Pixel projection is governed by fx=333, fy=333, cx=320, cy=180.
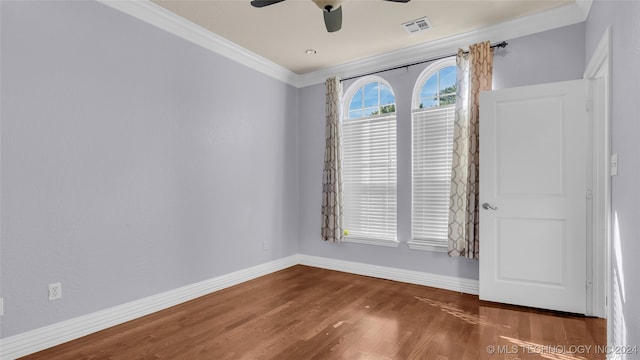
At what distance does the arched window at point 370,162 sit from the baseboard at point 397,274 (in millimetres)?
335

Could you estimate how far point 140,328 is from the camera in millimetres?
2746

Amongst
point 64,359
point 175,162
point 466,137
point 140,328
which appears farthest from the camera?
point 466,137

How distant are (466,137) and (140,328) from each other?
3565mm

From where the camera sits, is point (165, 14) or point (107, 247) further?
point (165, 14)

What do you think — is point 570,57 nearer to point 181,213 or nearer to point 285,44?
point 285,44

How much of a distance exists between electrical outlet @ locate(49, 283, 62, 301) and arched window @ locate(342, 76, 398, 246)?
310 centimetres

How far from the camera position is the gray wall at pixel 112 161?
2.33 metres

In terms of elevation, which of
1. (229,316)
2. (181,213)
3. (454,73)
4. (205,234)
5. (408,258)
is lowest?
(229,316)

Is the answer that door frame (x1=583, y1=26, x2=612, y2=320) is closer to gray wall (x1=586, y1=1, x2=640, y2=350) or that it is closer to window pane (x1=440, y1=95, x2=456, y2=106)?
gray wall (x1=586, y1=1, x2=640, y2=350)

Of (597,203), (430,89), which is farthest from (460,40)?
(597,203)

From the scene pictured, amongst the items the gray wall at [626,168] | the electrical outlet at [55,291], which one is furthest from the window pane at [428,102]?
the electrical outlet at [55,291]

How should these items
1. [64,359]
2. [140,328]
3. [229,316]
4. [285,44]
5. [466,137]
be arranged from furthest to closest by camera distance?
[285,44] → [466,137] → [229,316] → [140,328] → [64,359]

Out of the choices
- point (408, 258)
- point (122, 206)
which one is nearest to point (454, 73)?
point (408, 258)

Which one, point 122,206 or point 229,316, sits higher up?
point 122,206
